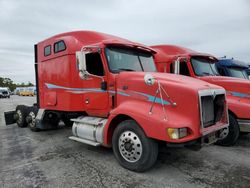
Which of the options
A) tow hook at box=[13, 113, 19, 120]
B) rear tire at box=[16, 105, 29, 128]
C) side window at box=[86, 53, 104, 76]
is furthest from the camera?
tow hook at box=[13, 113, 19, 120]

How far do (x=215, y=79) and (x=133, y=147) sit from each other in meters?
3.75

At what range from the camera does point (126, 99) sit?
4320 mm

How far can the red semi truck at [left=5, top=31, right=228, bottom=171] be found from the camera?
3516 mm

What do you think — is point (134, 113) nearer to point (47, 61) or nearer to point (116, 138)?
point (116, 138)

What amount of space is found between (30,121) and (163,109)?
615cm

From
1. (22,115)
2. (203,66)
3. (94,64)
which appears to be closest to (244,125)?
(203,66)

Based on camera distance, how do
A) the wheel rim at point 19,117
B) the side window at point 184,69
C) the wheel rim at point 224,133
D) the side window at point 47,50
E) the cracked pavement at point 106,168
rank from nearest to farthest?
the cracked pavement at point 106,168
the wheel rim at point 224,133
the side window at point 47,50
the side window at point 184,69
the wheel rim at point 19,117

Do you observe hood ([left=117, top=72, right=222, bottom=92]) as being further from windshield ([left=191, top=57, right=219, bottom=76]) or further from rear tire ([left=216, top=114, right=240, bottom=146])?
windshield ([left=191, top=57, right=219, bottom=76])

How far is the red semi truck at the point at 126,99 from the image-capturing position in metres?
3.52

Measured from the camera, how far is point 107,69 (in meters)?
4.59

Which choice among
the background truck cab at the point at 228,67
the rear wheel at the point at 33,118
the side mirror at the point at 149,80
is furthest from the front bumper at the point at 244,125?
the rear wheel at the point at 33,118

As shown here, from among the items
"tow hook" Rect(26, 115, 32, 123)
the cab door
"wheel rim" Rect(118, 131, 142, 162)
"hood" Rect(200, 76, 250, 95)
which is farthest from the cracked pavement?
"tow hook" Rect(26, 115, 32, 123)

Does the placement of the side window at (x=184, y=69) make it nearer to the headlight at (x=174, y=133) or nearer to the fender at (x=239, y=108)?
the fender at (x=239, y=108)

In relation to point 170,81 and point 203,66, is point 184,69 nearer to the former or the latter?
point 203,66
